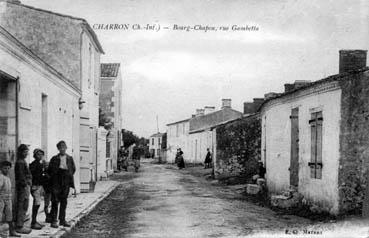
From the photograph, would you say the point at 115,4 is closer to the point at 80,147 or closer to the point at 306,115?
the point at 306,115

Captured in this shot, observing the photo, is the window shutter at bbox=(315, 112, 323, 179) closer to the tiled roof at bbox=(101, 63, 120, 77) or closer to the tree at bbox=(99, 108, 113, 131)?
the tree at bbox=(99, 108, 113, 131)

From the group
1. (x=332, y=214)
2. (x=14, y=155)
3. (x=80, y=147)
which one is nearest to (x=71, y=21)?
(x=80, y=147)

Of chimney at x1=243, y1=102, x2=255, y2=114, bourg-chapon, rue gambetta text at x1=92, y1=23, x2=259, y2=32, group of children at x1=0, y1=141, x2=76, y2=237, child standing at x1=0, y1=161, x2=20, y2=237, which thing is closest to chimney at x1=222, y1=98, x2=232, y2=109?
chimney at x1=243, y1=102, x2=255, y2=114

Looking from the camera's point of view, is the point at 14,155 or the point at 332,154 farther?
the point at 332,154

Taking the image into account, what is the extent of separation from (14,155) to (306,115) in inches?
326

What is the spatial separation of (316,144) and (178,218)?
4.43 metres

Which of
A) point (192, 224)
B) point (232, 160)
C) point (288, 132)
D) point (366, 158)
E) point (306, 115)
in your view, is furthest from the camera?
point (232, 160)

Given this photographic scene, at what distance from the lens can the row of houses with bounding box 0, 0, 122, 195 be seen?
977 cm

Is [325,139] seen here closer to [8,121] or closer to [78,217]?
[78,217]

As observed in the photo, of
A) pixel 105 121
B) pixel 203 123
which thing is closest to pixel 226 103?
Answer: pixel 203 123

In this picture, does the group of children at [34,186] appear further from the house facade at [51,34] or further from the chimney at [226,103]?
the chimney at [226,103]

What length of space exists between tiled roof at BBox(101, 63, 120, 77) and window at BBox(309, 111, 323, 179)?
71.9 ft

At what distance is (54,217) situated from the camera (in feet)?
32.9

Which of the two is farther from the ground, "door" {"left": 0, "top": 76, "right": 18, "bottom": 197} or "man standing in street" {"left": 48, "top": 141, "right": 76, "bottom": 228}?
"door" {"left": 0, "top": 76, "right": 18, "bottom": 197}
